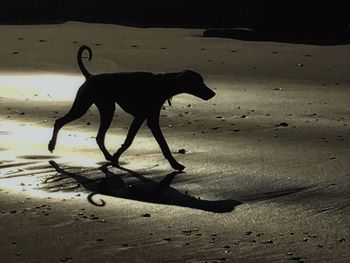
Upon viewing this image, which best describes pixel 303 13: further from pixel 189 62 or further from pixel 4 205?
pixel 4 205

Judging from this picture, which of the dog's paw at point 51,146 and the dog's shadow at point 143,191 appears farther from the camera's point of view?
the dog's paw at point 51,146

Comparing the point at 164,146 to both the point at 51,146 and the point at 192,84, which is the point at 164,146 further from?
the point at 51,146

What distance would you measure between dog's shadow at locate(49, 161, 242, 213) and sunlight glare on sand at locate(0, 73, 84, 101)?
4.32m

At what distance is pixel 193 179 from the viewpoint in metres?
8.40

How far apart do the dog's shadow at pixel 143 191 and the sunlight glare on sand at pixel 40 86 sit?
14.2ft

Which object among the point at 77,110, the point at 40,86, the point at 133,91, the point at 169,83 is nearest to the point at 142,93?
the point at 133,91

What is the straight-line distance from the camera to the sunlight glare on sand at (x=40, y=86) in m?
13.0

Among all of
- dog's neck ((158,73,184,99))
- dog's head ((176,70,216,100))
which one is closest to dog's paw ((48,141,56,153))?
dog's neck ((158,73,184,99))

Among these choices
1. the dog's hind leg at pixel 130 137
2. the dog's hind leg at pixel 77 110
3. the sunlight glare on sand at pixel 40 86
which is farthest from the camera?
the sunlight glare on sand at pixel 40 86

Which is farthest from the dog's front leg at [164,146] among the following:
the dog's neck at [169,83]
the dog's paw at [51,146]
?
the dog's paw at [51,146]

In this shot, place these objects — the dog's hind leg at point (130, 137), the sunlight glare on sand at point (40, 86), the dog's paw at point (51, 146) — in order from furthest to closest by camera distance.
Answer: the sunlight glare on sand at point (40, 86), the dog's paw at point (51, 146), the dog's hind leg at point (130, 137)

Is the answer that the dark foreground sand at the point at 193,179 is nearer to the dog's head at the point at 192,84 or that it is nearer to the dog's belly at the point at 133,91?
the dog's belly at the point at 133,91

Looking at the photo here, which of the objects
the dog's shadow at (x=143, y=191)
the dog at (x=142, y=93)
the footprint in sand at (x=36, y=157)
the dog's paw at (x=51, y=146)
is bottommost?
the footprint in sand at (x=36, y=157)

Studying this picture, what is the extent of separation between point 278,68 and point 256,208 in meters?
9.36
